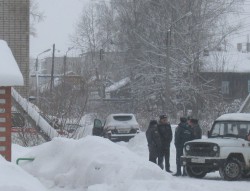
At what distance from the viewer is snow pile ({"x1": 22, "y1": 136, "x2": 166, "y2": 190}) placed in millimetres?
13633

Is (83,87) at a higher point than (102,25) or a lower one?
lower

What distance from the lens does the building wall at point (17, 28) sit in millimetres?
26922

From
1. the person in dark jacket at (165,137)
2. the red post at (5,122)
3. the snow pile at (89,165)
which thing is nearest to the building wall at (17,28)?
the person in dark jacket at (165,137)

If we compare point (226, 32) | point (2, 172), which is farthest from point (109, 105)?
point (2, 172)

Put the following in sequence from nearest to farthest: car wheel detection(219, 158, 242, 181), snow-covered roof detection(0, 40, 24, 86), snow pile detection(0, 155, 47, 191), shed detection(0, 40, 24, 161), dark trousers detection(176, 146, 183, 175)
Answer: snow pile detection(0, 155, 47, 191), snow-covered roof detection(0, 40, 24, 86), shed detection(0, 40, 24, 161), car wheel detection(219, 158, 242, 181), dark trousers detection(176, 146, 183, 175)

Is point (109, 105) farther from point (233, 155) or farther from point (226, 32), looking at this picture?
point (233, 155)

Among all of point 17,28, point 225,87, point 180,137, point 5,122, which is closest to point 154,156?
point 180,137

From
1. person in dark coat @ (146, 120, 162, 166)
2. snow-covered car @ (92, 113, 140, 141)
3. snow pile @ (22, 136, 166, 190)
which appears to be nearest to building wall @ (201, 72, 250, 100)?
snow-covered car @ (92, 113, 140, 141)

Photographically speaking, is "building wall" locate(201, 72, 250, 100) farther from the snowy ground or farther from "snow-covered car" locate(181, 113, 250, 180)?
the snowy ground

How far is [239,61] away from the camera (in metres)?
67.9

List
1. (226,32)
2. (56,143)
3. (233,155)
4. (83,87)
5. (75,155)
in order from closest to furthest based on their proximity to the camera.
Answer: (75,155), (56,143), (233,155), (83,87), (226,32)

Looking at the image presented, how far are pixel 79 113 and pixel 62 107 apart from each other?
0.85 m

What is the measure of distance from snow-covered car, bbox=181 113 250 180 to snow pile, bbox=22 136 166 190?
425cm

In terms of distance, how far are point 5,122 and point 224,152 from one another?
5963mm
